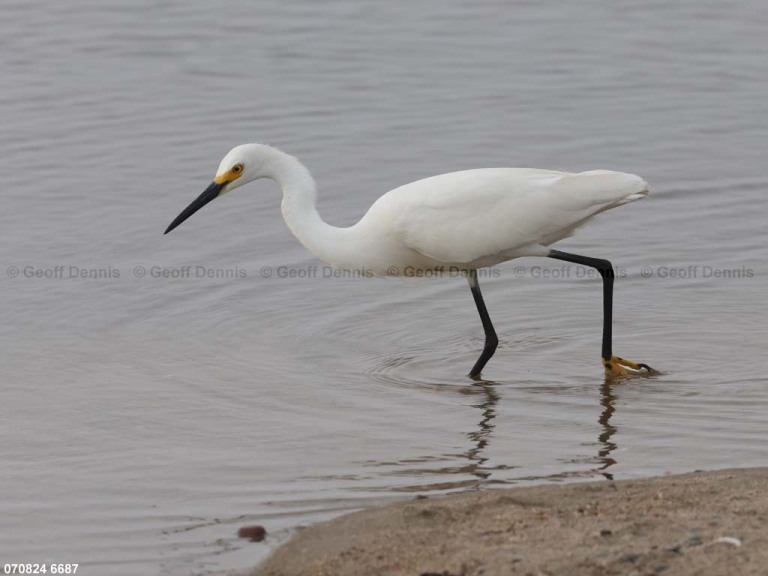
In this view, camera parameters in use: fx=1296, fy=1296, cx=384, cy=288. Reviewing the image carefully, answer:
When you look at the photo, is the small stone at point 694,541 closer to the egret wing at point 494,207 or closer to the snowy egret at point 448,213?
the snowy egret at point 448,213

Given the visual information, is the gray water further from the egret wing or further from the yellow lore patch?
the yellow lore patch

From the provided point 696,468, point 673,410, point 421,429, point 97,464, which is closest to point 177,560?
point 97,464

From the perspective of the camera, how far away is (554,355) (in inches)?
310

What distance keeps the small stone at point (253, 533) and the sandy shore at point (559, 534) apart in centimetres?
16

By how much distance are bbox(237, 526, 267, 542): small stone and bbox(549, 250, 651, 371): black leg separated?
9.78 ft

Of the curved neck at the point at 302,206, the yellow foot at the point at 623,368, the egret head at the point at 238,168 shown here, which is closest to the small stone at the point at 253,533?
the curved neck at the point at 302,206

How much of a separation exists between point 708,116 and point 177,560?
30.8 ft

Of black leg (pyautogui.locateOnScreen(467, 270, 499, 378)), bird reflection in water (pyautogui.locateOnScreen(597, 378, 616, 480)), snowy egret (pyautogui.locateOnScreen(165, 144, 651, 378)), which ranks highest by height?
snowy egret (pyautogui.locateOnScreen(165, 144, 651, 378))

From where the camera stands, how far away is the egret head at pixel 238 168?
7430 millimetres

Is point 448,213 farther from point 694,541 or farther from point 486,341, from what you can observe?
point 694,541

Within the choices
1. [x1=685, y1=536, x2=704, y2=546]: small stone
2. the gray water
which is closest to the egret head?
the gray water

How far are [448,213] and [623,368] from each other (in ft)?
4.39

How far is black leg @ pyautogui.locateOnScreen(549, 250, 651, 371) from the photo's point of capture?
7.53 metres

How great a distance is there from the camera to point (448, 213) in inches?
292
